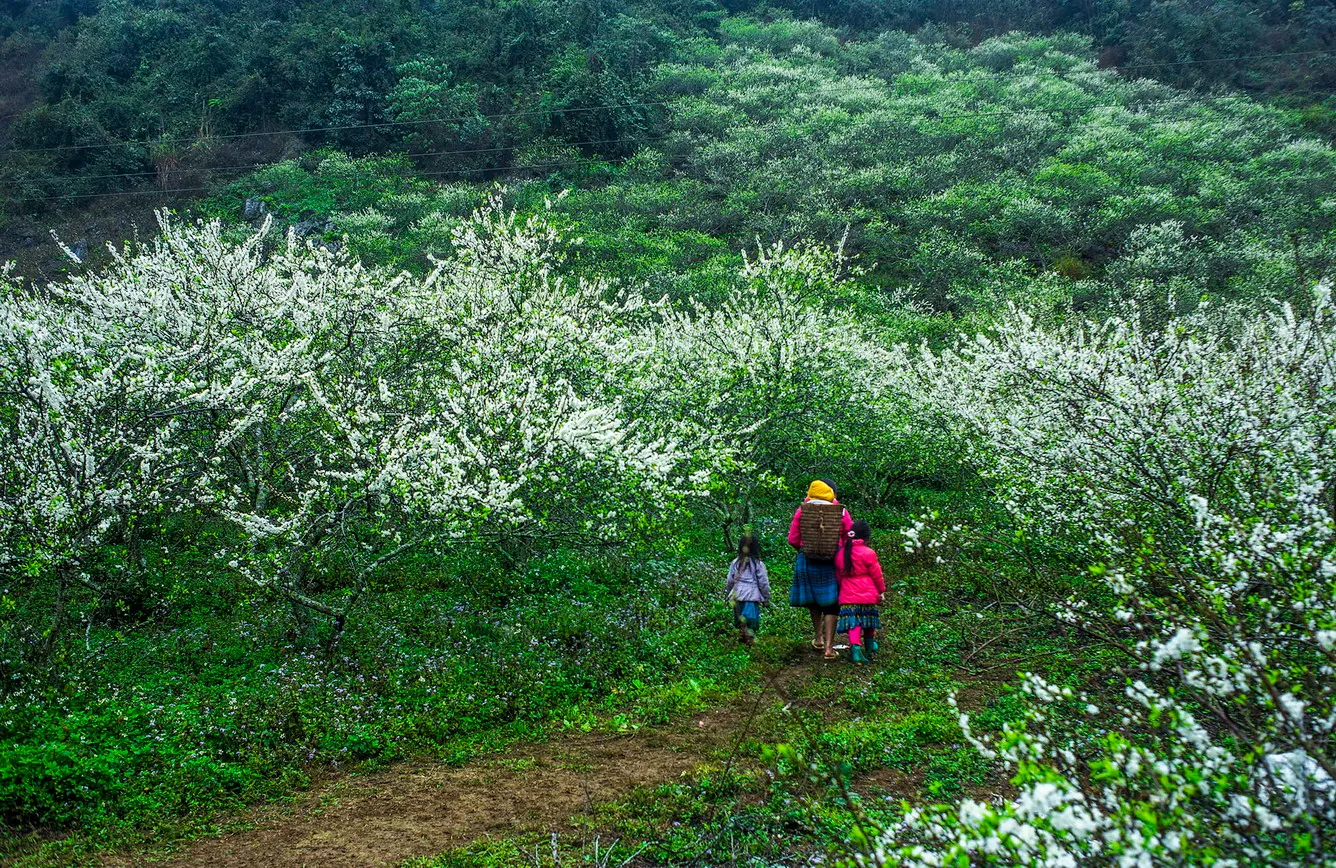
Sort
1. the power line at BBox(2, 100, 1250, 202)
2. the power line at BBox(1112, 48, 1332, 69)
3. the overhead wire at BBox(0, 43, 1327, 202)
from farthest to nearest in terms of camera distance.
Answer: the power line at BBox(1112, 48, 1332, 69) → the overhead wire at BBox(0, 43, 1327, 202) → the power line at BBox(2, 100, 1250, 202)

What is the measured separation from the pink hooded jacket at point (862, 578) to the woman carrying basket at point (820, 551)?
180mm

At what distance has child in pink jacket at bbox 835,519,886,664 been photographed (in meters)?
10.8

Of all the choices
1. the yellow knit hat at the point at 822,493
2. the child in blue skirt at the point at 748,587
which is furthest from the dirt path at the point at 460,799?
the yellow knit hat at the point at 822,493

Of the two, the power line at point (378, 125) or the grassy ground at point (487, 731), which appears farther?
the power line at point (378, 125)

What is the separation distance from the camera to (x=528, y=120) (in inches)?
2351

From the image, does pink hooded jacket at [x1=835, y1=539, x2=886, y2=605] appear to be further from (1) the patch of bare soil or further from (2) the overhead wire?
(2) the overhead wire

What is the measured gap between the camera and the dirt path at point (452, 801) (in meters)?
6.67

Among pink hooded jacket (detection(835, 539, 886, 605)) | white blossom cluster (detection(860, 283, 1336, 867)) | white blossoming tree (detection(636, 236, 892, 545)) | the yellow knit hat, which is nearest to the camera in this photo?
white blossom cluster (detection(860, 283, 1336, 867))

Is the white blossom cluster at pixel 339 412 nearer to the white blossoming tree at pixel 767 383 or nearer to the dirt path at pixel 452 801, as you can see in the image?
the white blossoming tree at pixel 767 383

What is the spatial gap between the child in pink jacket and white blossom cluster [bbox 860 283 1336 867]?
2365 mm

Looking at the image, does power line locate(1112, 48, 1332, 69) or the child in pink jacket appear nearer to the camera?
the child in pink jacket

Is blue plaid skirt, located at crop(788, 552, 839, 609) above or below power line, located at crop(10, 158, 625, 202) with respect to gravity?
below

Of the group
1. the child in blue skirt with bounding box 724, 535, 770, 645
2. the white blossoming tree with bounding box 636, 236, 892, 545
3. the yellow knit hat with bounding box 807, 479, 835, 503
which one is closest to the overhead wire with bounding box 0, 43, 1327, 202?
the white blossoming tree with bounding box 636, 236, 892, 545

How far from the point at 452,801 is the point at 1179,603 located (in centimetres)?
744
